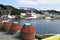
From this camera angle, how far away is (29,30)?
57.3 ft

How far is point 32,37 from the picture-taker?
58.5ft

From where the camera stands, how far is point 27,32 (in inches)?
687

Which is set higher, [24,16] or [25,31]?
[25,31]

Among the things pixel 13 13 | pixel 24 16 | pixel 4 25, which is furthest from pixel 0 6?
pixel 4 25

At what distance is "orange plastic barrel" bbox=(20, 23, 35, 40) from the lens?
17397mm

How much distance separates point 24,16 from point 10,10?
1368cm

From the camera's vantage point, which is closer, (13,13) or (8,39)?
(8,39)

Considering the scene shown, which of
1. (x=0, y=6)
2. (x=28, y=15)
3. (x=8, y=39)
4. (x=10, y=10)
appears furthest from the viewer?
(x=0, y=6)

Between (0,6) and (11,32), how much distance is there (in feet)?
512

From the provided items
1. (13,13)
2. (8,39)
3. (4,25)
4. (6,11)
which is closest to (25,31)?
(8,39)

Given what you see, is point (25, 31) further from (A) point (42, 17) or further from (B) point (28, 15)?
(A) point (42, 17)

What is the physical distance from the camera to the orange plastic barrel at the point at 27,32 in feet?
57.1

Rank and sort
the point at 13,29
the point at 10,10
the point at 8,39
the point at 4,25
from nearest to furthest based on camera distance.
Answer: the point at 8,39, the point at 13,29, the point at 4,25, the point at 10,10

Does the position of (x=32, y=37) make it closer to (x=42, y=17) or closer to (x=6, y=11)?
(x=6, y=11)
